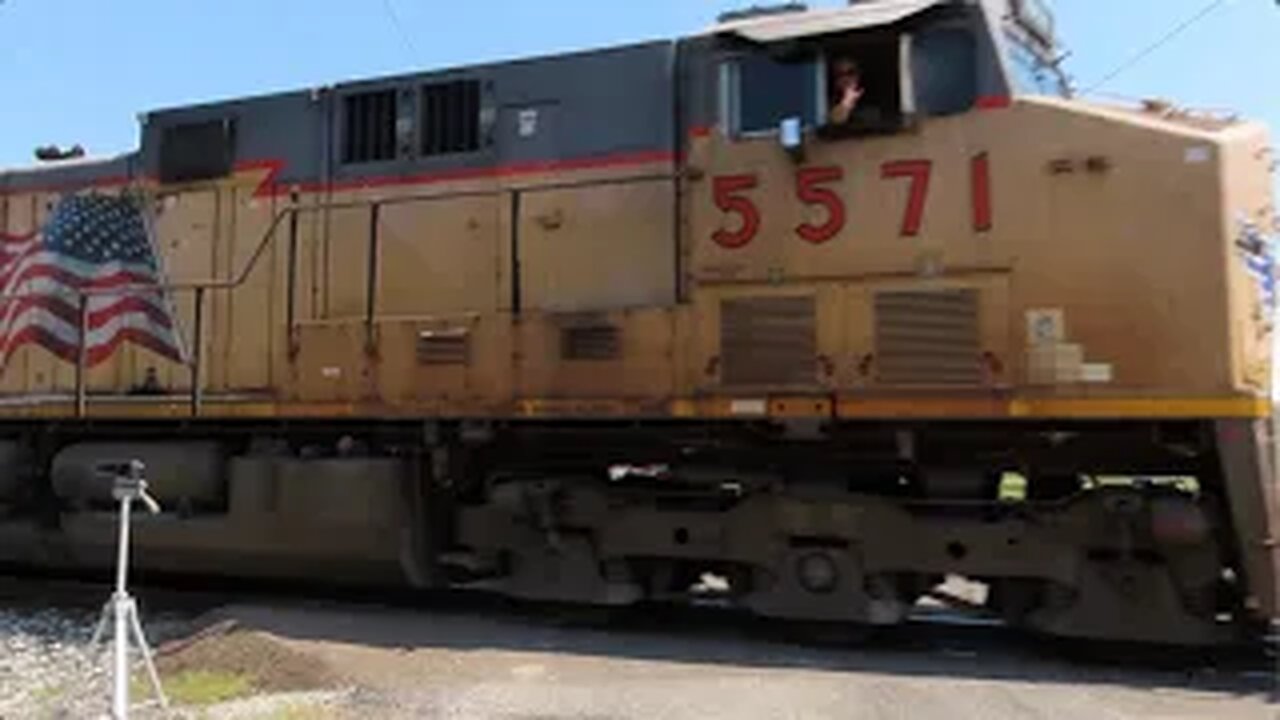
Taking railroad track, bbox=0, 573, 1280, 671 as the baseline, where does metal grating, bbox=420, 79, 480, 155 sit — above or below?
above

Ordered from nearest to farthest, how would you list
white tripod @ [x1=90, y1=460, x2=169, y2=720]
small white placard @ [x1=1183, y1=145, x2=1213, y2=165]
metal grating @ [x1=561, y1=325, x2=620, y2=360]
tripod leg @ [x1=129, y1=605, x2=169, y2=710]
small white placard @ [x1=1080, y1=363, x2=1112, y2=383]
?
white tripod @ [x1=90, y1=460, x2=169, y2=720] → tripod leg @ [x1=129, y1=605, x2=169, y2=710] → small white placard @ [x1=1183, y1=145, x2=1213, y2=165] → small white placard @ [x1=1080, y1=363, x2=1112, y2=383] → metal grating @ [x1=561, y1=325, x2=620, y2=360]

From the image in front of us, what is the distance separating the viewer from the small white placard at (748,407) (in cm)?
742

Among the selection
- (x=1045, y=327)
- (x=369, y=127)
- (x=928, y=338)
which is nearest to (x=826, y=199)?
(x=928, y=338)

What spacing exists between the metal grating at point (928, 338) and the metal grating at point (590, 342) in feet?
5.54

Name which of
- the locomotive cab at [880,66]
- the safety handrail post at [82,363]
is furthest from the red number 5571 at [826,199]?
the safety handrail post at [82,363]

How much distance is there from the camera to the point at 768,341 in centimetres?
747

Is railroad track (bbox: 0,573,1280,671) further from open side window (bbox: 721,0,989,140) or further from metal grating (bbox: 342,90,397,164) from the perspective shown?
metal grating (bbox: 342,90,397,164)

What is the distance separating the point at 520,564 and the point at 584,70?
3341 millimetres

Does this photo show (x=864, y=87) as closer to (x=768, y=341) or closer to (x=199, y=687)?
(x=768, y=341)

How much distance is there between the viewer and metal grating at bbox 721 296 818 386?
738 centimetres

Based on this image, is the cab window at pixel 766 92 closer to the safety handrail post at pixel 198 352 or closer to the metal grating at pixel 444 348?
the metal grating at pixel 444 348

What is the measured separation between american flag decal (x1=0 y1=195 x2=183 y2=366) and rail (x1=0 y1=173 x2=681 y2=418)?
64 mm

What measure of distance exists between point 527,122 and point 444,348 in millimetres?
1643

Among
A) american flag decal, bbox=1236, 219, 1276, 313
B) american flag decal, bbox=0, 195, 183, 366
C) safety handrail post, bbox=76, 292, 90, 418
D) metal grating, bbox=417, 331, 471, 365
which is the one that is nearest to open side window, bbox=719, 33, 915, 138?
american flag decal, bbox=1236, 219, 1276, 313
